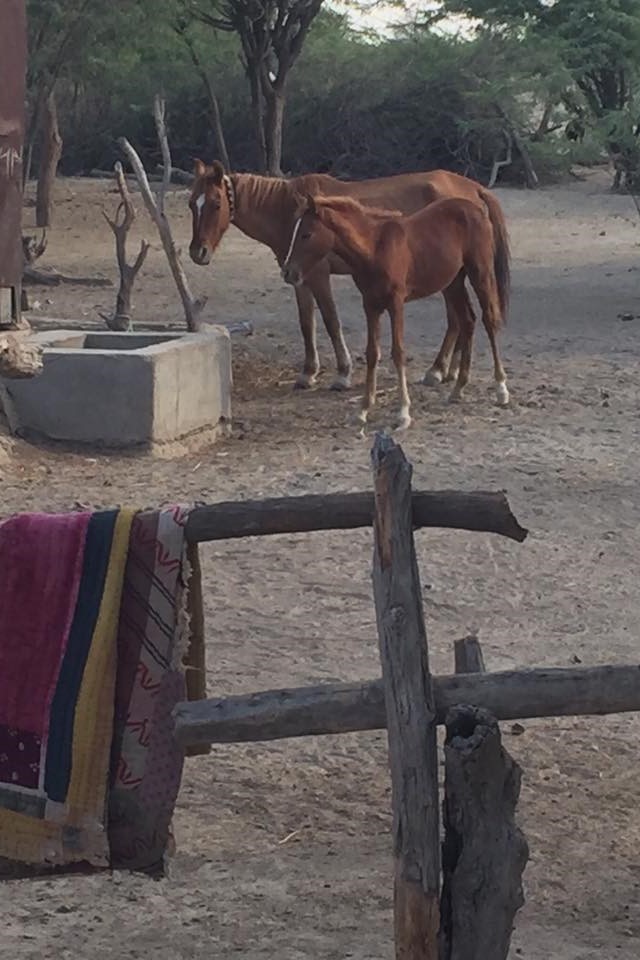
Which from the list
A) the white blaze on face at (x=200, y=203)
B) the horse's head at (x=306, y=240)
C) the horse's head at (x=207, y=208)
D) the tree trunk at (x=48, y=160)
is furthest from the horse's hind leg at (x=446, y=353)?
the tree trunk at (x=48, y=160)

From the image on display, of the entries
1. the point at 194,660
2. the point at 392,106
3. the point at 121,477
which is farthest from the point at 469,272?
the point at 392,106

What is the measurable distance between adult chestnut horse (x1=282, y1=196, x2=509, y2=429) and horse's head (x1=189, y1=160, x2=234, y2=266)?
1131mm

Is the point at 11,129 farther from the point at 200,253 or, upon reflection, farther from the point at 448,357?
the point at 448,357

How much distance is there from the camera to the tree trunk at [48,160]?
1942 centimetres

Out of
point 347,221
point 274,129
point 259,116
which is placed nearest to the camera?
point 347,221

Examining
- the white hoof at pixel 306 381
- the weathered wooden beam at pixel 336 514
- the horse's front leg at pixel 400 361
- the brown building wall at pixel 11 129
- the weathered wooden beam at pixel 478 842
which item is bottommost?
the white hoof at pixel 306 381

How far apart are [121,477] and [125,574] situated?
18.0ft

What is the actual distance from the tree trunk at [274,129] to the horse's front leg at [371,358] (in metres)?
17.2

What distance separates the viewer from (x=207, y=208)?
10.9m

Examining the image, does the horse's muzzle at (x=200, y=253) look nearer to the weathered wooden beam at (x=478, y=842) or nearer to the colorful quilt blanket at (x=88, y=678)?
the colorful quilt blanket at (x=88, y=678)

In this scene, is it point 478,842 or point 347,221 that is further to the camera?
point 347,221

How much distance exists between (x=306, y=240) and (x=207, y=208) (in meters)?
1.37

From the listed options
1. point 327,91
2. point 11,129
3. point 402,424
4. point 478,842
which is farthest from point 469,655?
point 327,91

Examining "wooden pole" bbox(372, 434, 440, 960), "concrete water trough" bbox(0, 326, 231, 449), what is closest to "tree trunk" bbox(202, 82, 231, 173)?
"concrete water trough" bbox(0, 326, 231, 449)
